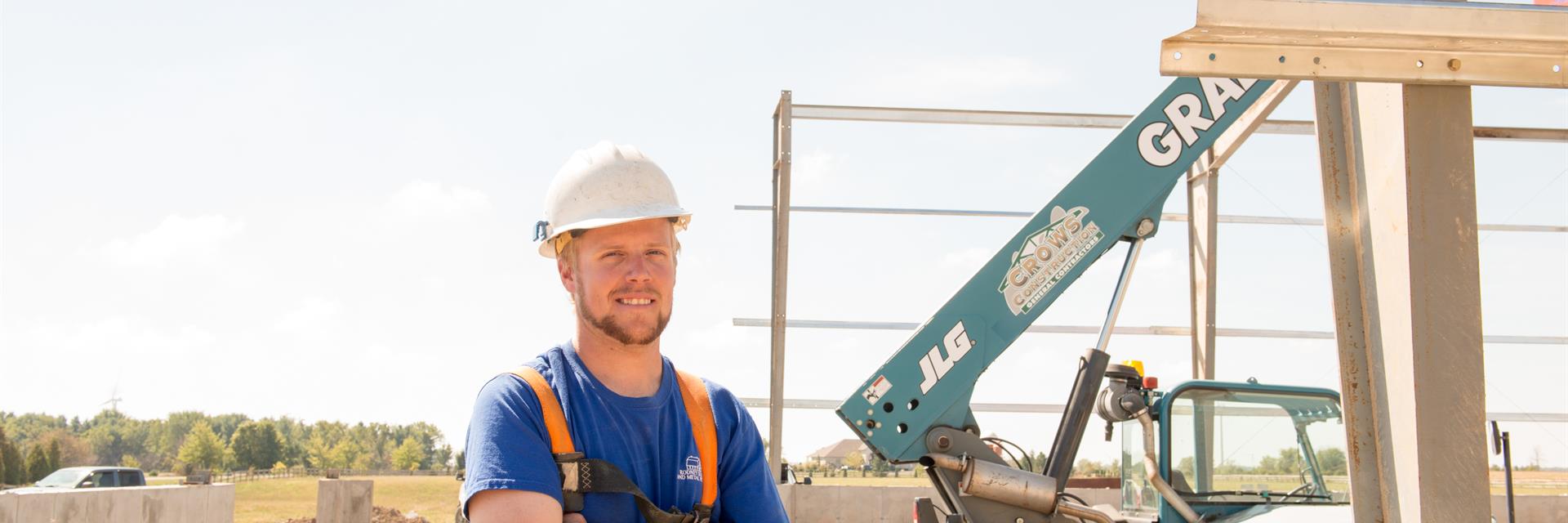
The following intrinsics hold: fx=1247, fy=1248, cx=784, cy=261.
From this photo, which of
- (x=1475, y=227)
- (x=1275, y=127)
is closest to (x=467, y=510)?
(x=1475, y=227)

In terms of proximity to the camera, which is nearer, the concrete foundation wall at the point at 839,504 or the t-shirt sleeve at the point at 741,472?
the t-shirt sleeve at the point at 741,472

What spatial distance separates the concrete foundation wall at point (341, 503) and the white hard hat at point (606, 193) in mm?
8934

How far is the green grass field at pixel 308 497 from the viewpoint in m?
34.3

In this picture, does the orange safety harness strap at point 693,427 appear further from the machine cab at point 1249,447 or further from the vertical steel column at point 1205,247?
the vertical steel column at point 1205,247

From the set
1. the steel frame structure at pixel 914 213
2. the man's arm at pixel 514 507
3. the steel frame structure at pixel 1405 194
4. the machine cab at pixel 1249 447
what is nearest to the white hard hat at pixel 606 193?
the man's arm at pixel 514 507

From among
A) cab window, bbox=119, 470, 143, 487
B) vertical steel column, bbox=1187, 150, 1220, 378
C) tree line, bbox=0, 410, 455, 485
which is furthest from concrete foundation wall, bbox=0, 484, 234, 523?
tree line, bbox=0, 410, 455, 485

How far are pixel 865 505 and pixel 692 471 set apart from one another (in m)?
8.87

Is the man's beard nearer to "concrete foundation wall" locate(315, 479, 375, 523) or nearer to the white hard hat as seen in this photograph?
the white hard hat

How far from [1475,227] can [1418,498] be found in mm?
562

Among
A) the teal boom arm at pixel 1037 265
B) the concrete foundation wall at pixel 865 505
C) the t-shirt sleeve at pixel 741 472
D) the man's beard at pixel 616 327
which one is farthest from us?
the concrete foundation wall at pixel 865 505

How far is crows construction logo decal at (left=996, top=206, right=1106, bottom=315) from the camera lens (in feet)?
23.2

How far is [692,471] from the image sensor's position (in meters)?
2.67

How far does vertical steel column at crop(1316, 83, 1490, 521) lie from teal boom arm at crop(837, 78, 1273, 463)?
4.10 meters

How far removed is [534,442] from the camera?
2.41m
